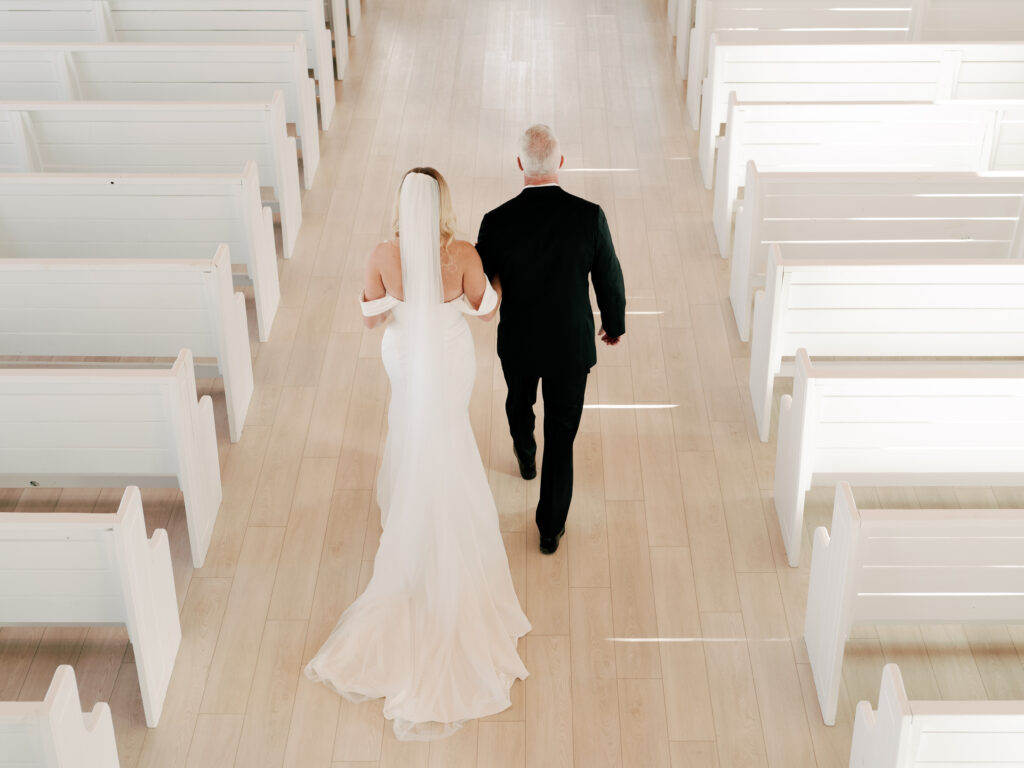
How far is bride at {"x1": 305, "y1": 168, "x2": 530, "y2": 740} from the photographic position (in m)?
3.73

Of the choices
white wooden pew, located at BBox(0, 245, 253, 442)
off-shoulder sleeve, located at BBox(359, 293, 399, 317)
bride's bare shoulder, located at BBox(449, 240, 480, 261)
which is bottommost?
white wooden pew, located at BBox(0, 245, 253, 442)

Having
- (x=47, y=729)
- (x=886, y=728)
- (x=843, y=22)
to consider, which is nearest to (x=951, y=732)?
(x=886, y=728)

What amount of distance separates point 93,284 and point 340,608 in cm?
165

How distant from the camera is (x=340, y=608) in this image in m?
4.20

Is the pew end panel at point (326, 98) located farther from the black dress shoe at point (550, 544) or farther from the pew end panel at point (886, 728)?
the pew end panel at point (886, 728)

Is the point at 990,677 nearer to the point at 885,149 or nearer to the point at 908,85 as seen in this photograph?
the point at 885,149

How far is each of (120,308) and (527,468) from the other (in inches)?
68.9

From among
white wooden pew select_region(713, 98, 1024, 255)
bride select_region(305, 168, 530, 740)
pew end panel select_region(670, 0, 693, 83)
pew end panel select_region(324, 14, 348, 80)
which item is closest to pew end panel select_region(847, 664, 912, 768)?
bride select_region(305, 168, 530, 740)

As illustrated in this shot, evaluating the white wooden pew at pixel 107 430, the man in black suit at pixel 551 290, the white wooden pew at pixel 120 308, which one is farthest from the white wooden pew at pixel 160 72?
the man in black suit at pixel 551 290

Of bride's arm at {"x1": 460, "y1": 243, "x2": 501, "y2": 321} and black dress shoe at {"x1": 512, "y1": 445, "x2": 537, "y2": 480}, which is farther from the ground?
bride's arm at {"x1": 460, "y1": 243, "x2": 501, "y2": 321}

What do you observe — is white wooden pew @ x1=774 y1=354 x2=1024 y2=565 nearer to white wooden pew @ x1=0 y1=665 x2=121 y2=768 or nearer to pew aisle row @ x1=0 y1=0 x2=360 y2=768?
pew aisle row @ x1=0 y1=0 x2=360 y2=768

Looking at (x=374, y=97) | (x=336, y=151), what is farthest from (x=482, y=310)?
(x=374, y=97)

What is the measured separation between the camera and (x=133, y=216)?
17.1 feet

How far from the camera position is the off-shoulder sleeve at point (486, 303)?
12.5 ft
